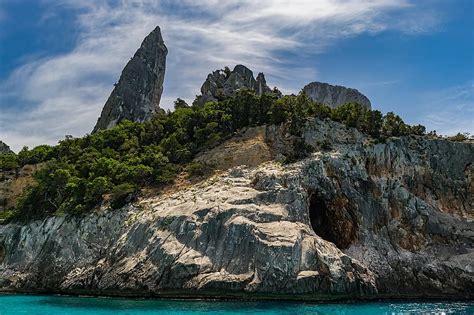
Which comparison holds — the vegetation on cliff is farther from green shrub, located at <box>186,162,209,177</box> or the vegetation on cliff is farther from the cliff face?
the cliff face

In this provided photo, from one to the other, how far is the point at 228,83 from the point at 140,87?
20.2 metres

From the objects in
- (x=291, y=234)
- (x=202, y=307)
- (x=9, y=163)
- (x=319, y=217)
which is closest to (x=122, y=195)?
(x=291, y=234)

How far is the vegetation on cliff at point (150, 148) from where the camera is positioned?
46188 mm

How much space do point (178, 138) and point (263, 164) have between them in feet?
42.3

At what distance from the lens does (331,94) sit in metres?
94.4

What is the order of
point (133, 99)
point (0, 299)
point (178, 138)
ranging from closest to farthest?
point (0, 299) → point (178, 138) → point (133, 99)

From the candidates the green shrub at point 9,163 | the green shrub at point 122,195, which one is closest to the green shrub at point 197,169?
the green shrub at point 122,195

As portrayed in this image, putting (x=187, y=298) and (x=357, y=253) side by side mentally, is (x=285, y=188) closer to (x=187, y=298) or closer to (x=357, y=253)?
(x=357, y=253)

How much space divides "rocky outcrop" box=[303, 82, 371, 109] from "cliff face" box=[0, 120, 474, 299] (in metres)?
45.4

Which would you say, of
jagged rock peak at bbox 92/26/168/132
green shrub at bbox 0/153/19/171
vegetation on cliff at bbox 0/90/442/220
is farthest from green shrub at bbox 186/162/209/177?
jagged rock peak at bbox 92/26/168/132

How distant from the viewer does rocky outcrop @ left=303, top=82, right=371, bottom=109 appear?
9400 cm

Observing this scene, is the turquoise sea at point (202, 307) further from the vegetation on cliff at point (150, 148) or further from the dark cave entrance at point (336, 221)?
the vegetation on cliff at point (150, 148)

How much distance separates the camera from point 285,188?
40.8 metres

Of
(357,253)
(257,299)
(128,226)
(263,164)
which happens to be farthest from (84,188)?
(357,253)
